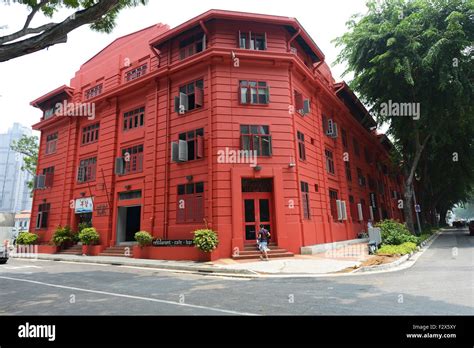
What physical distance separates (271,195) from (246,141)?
344 cm

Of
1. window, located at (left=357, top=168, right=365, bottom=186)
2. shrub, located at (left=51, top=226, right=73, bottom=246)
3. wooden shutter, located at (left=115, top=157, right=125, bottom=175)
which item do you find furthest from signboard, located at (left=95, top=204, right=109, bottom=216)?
window, located at (left=357, top=168, right=365, bottom=186)

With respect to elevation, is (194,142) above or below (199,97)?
below

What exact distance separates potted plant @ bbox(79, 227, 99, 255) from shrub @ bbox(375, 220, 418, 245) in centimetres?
1882

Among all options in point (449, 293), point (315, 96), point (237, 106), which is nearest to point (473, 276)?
point (449, 293)

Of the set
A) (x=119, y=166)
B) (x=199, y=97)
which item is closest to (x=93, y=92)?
(x=119, y=166)

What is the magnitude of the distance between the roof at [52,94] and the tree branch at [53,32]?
22.7 meters

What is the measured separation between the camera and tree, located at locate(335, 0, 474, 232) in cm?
1972

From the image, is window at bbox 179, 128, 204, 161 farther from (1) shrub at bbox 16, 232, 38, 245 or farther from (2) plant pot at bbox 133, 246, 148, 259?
(1) shrub at bbox 16, 232, 38, 245

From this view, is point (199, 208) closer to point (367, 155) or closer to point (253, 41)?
point (253, 41)

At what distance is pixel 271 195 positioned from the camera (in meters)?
16.7

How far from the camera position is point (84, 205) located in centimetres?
2312

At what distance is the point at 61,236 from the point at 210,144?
14994mm

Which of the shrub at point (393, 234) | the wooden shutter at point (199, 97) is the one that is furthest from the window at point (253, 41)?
the shrub at point (393, 234)
